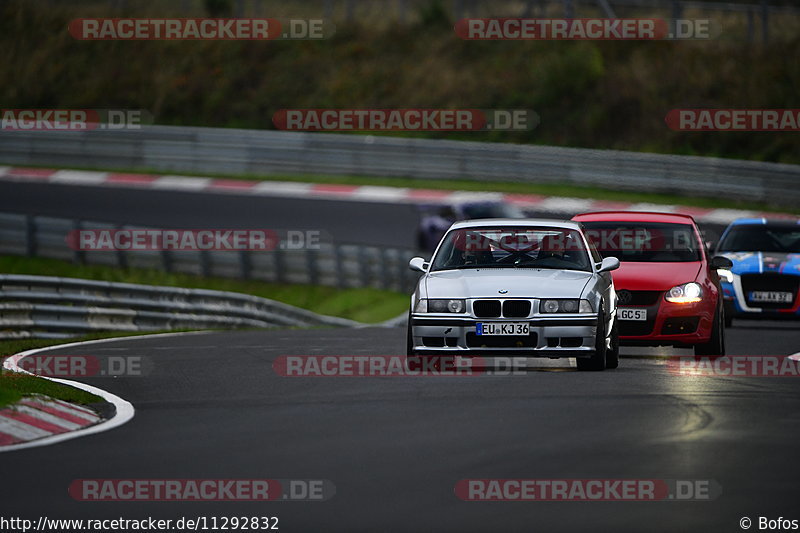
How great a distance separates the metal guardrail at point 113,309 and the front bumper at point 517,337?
8728mm

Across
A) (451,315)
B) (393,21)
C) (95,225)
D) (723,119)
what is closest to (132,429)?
(451,315)

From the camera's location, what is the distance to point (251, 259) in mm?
30297

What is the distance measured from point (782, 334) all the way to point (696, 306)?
4.39 m

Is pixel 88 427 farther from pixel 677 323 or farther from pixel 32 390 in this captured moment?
pixel 677 323

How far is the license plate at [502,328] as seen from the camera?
42.9 ft

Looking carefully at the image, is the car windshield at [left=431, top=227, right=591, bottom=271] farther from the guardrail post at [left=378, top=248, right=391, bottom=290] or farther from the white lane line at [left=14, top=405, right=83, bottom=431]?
the guardrail post at [left=378, top=248, right=391, bottom=290]

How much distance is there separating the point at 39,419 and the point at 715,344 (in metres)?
7.17

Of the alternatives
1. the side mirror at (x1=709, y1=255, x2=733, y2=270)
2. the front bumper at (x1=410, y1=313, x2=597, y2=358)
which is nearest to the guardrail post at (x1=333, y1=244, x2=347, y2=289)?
the side mirror at (x1=709, y1=255, x2=733, y2=270)

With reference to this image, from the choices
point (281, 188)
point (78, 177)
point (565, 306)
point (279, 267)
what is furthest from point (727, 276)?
point (78, 177)

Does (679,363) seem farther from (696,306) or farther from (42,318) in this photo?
(42,318)

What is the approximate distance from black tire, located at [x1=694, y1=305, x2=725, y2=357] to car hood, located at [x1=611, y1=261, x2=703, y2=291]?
469 mm

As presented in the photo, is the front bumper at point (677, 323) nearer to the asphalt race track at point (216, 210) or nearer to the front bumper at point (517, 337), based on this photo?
the front bumper at point (517, 337)

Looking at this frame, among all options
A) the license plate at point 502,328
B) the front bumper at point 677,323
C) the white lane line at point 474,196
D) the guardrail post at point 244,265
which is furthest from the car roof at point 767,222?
the white lane line at point 474,196

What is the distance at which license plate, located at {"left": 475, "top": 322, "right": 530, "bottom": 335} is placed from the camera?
13.1 meters
